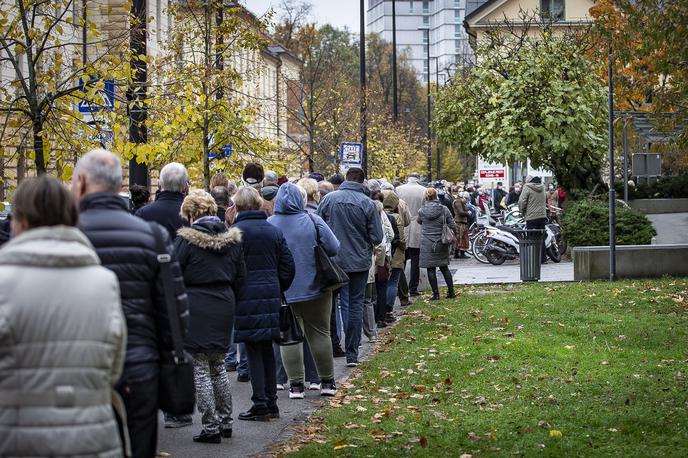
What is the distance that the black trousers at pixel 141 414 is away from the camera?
5.45 metres

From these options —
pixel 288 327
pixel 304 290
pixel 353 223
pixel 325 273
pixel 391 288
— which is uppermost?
pixel 353 223

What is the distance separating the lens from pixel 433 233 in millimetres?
19578

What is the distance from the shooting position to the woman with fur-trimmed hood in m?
8.54

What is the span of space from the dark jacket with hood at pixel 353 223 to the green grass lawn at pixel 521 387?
117 cm

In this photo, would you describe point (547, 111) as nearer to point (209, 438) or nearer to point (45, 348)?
point (209, 438)

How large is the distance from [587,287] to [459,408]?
11283 mm

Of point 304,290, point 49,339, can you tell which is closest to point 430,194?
point 304,290

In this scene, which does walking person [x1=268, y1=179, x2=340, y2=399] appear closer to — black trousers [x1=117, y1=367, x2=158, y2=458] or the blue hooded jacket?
the blue hooded jacket

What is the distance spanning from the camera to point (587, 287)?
20938 mm

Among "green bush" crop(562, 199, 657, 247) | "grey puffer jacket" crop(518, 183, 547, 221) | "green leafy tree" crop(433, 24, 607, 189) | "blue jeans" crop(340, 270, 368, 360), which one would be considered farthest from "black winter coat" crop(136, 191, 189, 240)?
"green leafy tree" crop(433, 24, 607, 189)

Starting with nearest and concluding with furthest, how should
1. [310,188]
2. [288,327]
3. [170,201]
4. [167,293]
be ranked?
[167,293] < [170,201] < [288,327] < [310,188]

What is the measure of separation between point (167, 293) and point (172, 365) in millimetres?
333

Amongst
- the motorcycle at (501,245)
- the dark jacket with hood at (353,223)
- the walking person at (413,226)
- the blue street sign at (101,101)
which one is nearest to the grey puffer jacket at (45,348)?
the blue street sign at (101,101)

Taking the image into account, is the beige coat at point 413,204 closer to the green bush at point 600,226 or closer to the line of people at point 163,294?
the line of people at point 163,294
